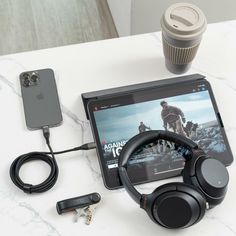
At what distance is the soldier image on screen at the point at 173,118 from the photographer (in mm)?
829

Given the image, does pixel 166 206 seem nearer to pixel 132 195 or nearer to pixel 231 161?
pixel 132 195

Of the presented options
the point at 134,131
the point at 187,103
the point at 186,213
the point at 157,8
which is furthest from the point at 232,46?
the point at 157,8

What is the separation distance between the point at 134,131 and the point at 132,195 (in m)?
0.14

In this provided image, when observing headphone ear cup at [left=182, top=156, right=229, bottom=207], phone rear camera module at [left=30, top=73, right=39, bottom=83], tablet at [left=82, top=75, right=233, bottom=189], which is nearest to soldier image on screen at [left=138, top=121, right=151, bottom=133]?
tablet at [left=82, top=75, right=233, bottom=189]

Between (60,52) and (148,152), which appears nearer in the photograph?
(148,152)

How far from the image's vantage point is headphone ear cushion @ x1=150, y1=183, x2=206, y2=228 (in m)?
0.69

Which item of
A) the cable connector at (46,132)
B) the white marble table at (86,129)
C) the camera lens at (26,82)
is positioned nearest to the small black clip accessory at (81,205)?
the white marble table at (86,129)

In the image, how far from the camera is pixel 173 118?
0.84 m

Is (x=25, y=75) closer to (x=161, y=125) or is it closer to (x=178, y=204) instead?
(x=161, y=125)

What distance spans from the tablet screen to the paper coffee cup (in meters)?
0.07

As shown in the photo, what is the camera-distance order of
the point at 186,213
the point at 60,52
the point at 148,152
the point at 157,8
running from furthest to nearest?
the point at 157,8 → the point at 60,52 → the point at 148,152 → the point at 186,213

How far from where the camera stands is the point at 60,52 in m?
0.95

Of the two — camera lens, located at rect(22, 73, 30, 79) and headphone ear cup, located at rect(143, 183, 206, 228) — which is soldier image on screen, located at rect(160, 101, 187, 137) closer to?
headphone ear cup, located at rect(143, 183, 206, 228)

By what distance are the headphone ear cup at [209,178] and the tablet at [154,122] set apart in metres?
0.06
